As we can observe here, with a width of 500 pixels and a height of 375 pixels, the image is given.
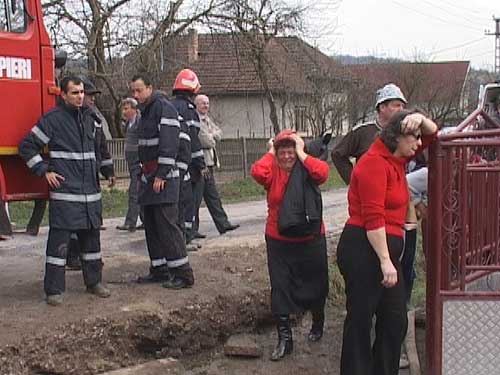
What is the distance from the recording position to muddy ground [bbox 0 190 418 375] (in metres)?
5.46

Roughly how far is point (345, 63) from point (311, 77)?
308 inches

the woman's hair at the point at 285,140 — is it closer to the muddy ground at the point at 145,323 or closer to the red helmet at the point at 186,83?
the muddy ground at the point at 145,323

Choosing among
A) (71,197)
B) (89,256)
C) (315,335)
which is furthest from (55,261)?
(315,335)

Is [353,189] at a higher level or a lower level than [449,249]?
higher

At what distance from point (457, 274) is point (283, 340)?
5.24 ft

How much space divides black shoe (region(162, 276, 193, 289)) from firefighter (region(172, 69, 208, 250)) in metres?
1.07

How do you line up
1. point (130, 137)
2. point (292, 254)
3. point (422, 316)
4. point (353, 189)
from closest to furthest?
point (353, 189), point (292, 254), point (422, 316), point (130, 137)

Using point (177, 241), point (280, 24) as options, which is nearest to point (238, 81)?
point (280, 24)

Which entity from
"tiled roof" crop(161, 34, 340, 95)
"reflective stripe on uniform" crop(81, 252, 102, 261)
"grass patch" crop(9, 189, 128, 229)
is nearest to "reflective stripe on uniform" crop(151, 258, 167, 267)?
"reflective stripe on uniform" crop(81, 252, 102, 261)

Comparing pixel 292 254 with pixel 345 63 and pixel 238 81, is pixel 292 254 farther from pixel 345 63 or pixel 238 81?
pixel 345 63

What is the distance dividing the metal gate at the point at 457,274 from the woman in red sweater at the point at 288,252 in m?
1.06

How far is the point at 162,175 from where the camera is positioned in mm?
6430

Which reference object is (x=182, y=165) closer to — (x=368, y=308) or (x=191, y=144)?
(x=191, y=144)

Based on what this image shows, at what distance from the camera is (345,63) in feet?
124
